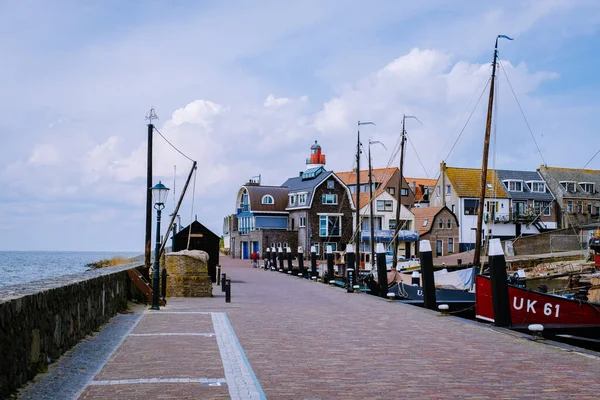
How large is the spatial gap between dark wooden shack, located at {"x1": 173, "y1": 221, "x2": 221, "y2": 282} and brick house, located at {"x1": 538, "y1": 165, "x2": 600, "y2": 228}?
5300 centimetres

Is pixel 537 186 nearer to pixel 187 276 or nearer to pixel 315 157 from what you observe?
pixel 315 157

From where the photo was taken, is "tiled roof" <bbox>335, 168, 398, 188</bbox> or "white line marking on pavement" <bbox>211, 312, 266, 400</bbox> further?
"tiled roof" <bbox>335, 168, 398, 188</bbox>

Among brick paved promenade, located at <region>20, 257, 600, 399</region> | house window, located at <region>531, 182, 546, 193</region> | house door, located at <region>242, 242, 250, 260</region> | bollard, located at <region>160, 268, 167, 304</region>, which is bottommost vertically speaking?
brick paved promenade, located at <region>20, 257, 600, 399</region>

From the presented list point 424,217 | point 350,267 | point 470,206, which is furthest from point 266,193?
point 350,267

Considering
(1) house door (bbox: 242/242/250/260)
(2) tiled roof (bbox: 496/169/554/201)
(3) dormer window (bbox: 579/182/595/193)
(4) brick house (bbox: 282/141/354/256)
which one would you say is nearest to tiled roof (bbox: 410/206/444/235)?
(4) brick house (bbox: 282/141/354/256)

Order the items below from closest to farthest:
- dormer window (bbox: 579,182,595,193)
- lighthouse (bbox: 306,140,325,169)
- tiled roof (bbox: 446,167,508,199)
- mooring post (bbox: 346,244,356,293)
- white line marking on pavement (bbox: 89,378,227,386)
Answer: white line marking on pavement (bbox: 89,378,227,386)
mooring post (bbox: 346,244,356,293)
tiled roof (bbox: 446,167,508,199)
dormer window (bbox: 579,182,595,193)
lighthouse (bbox: 306,140,325,169)

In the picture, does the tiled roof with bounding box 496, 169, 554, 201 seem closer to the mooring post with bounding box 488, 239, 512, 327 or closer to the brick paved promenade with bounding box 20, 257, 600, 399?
the mooring post with bounding box 488, 239, 512, 327

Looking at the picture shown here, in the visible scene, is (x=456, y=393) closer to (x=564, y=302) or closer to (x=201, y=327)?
(x=201, y=327)

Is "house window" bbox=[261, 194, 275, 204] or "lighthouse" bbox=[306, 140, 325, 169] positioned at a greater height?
"lighthouse" bbox=[306, 140, 325, 169]

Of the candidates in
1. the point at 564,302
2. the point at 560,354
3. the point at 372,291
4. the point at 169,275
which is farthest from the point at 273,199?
the point at 560,354

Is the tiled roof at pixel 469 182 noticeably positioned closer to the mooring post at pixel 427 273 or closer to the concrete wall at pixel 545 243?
the concrete wall at pixel 545 243

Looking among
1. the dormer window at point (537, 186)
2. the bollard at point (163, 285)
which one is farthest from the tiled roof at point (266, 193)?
the bollard at point (163, 285)

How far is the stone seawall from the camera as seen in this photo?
778 cm

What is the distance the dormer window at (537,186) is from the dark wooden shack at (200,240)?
53.9 meters
